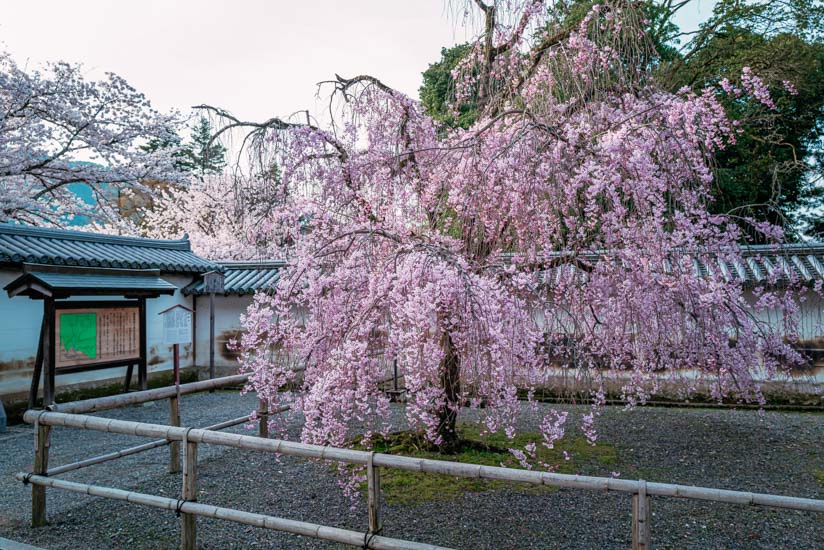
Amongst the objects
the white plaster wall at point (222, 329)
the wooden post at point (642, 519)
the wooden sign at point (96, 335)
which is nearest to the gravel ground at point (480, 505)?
the wooden post at point (642, 519)

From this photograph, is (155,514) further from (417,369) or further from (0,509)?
(417,369)

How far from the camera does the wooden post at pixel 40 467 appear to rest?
4066 millimetres

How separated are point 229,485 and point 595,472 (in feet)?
11.6

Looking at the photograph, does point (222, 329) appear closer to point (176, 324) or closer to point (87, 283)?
point (87, 283)

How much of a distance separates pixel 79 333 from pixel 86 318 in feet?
0.88

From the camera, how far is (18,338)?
8.38m

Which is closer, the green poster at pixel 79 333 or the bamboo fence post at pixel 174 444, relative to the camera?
the bamboo fence post at pixel 174 444

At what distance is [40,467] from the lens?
4.07m

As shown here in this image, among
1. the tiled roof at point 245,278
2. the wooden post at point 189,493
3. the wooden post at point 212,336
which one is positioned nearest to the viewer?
the wooden post at point 189,493

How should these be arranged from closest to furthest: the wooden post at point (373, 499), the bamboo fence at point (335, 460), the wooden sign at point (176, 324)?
the bamboo fence at point (335, 460) → the wooden post at point (373, 499) → the wooden sign at point (176, 324)

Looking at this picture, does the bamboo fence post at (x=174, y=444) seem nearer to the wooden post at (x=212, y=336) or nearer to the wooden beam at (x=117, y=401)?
the wooden beam at (x=117, y=401)

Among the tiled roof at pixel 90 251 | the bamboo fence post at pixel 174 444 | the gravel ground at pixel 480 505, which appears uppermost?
the tiled roof at pixel 90 251

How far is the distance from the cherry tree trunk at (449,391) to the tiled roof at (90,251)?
21.3ft

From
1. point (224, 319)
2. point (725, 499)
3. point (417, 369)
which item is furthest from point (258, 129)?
point (224, 319)
